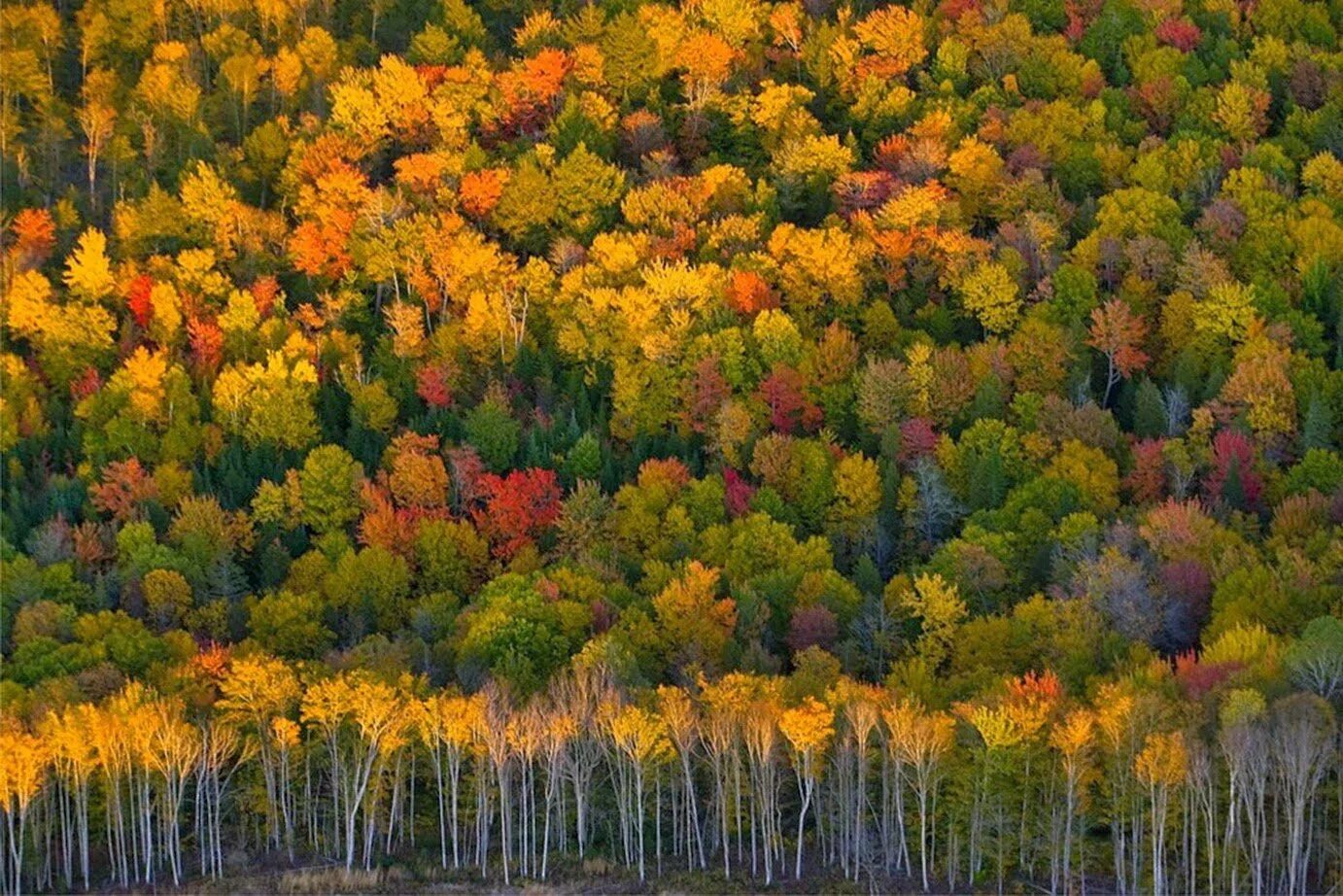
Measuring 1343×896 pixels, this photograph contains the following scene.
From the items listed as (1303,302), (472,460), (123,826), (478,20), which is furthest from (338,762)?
(478,20)

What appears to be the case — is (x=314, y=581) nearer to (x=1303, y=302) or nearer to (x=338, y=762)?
(x=338, y=762)

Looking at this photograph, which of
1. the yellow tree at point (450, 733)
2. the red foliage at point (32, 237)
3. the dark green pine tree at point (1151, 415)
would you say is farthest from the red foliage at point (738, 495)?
the red foliage at point (32, 237)

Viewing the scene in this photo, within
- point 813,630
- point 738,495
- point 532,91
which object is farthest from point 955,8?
point 813,630

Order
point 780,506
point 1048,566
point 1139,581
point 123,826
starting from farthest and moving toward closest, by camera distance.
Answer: point 780,506, point 1048,566, point 1139,581, point 123,826

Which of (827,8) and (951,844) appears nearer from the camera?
(951,844)

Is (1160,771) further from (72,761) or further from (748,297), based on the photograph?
(748,297)

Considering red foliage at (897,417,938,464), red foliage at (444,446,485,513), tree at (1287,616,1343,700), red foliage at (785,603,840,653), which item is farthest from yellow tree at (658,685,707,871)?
red foliage at (897,417,938,464)
